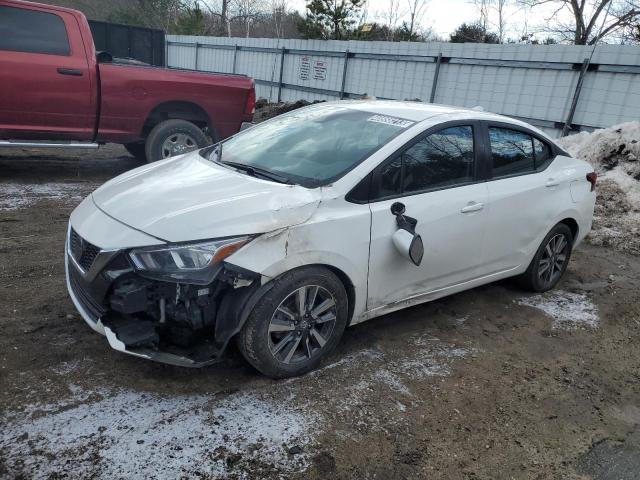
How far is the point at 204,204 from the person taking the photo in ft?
9.77

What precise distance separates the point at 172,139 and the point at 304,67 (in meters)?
9.62

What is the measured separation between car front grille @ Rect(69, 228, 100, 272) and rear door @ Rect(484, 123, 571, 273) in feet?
9.03

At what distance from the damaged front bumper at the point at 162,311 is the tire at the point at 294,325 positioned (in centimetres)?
13

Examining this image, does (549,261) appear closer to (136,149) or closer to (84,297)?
(84,297)

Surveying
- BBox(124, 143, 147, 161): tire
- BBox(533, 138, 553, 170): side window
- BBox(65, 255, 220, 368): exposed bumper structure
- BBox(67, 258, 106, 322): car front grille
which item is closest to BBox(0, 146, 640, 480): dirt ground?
BBox(65, 255, 220, 368): exposed bumper structure

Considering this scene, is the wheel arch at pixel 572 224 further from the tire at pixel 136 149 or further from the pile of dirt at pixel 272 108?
the pile of dirt at pixel 272 108

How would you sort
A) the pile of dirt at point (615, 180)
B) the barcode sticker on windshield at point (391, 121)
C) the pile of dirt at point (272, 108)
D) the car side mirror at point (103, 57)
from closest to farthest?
the barcode sticker on windshield at point (391, 121) → the pile of dirt at point (615, 180) → the car side mirror at point (103, 57) → the pile of dirt at point (272, 108)

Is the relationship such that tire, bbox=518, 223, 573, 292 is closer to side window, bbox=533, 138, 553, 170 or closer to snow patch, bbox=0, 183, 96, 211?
side window, bbox=533, 138, 553, 170

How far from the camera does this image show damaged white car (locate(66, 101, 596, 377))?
2.78m

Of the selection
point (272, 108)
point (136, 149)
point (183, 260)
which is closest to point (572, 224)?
point (183, 260)

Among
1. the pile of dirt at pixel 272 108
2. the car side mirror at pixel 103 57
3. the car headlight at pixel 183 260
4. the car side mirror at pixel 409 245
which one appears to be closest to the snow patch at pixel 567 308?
the car side mirror at pixel 409 245

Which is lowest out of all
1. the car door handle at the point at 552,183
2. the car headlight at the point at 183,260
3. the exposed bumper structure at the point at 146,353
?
the exposed bumper structure at the point at 146,353

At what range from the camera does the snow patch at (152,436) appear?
241 centimetres

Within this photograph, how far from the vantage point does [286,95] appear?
17297 millimetres
